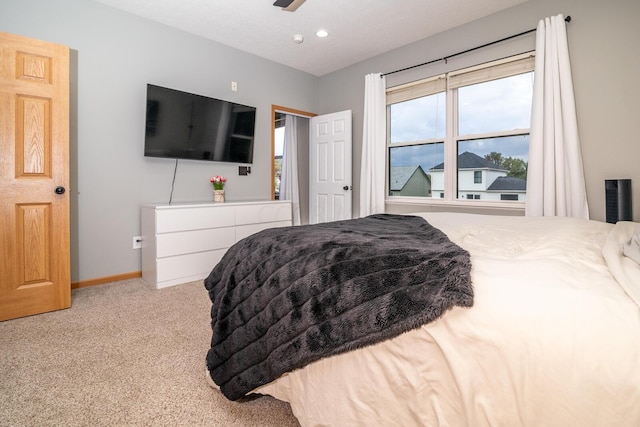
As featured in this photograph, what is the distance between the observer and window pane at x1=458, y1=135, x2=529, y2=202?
3.24 meters

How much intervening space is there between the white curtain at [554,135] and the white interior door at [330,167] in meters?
2.20

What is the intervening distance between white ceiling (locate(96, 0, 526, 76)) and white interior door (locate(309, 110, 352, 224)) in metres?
0.97

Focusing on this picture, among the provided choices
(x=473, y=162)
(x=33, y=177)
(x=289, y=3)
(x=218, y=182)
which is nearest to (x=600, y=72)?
(x=473, y=162)

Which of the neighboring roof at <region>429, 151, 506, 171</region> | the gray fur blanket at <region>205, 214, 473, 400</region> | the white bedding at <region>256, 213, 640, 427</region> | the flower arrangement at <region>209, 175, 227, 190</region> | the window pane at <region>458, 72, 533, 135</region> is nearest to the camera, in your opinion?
the white bedding at <region>256, 213, 640, 427</region>

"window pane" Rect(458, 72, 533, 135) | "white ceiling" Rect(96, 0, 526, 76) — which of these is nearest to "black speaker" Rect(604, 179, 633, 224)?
"window pane" Rect(458, 72, 533, 135)

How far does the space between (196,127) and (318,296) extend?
3150 mm

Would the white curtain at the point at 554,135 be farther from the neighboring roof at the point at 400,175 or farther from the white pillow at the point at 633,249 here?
the white pillow at the point at 633,249

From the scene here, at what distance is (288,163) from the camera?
5.64 metres

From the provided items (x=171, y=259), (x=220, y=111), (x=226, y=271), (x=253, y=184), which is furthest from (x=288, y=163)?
(x=226, y=271)

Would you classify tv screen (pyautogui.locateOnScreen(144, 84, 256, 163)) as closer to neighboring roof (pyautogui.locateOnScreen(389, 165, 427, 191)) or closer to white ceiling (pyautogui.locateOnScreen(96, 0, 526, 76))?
white ceiling (pyautogui.locateOnScreen(96, 0, 526, 76))

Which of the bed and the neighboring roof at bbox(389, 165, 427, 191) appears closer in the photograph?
the bed

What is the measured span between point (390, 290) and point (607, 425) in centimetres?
48

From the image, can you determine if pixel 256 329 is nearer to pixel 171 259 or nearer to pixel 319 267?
pixel 319 267

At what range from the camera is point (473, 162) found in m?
3.58
